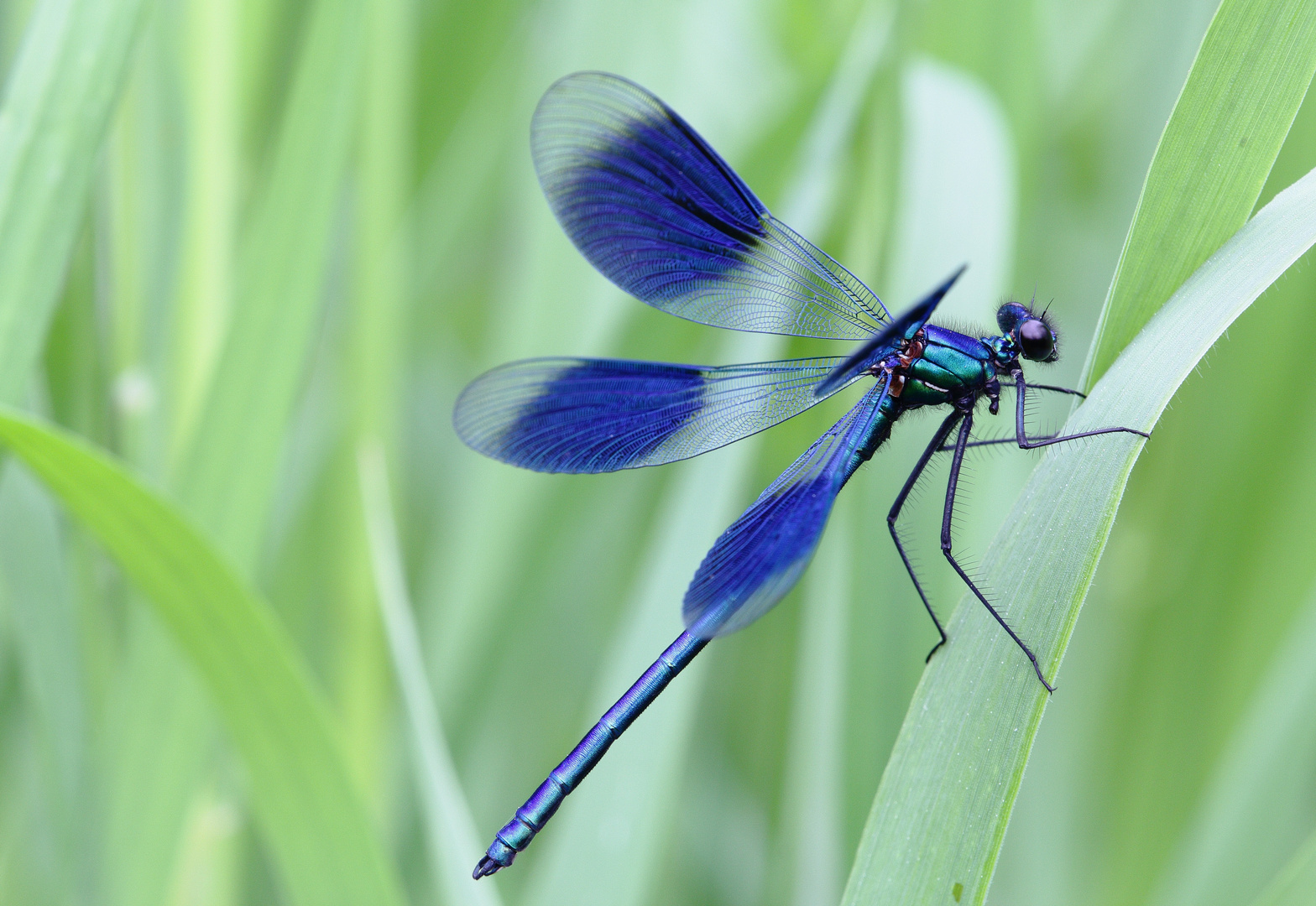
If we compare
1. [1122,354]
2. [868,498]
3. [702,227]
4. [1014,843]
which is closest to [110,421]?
[702,227]

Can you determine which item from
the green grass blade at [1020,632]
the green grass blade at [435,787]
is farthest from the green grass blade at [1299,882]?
the green grass blade at [435,787]

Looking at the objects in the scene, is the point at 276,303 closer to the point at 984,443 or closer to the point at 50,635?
the point at 50,635

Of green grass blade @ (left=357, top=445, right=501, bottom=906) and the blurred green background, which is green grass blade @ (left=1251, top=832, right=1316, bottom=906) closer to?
the blurred green background

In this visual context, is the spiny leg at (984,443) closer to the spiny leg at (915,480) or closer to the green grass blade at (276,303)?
the spiny leg at (915,480)

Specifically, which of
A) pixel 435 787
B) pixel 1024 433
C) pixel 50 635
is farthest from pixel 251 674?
pixel 1024 433

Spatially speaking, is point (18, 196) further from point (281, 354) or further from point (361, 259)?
point (361, 259)
